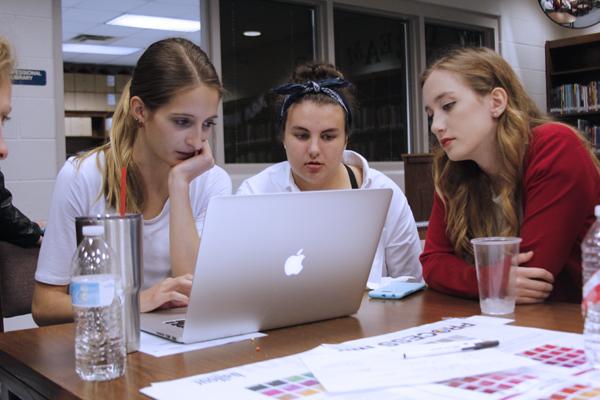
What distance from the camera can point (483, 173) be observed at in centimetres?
170

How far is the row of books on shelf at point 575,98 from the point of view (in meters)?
5.43

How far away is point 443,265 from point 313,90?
814mm

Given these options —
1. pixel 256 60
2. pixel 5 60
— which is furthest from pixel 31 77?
pixel 5 60

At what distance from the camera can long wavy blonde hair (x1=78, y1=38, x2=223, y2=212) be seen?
1.62 m

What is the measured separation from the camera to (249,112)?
15.0ft

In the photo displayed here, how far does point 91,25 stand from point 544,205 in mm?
5828

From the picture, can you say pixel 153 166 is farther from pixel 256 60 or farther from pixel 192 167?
pixel 256 60

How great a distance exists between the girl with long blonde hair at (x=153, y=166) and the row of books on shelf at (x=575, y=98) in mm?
4544

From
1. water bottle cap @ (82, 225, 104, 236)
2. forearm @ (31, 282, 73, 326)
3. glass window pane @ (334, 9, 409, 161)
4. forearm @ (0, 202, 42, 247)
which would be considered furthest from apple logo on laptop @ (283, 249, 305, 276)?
glass window pane @ (334, 9, 409, 161)

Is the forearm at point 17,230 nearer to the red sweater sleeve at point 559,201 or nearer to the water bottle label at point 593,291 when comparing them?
the red sweater sleeve at point 559,201

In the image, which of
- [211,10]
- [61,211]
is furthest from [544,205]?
[211,10]

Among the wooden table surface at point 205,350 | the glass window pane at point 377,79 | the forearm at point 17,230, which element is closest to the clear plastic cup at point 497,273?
the wooden table surface at point 205,350

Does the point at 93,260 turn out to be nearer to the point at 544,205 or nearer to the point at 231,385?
the point at 231,385

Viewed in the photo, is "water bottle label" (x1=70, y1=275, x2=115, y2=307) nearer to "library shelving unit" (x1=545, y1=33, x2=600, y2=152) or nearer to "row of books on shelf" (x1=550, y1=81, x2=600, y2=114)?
"library shelving unit" (x1=545, y1=33, x2=600, y2=152)
